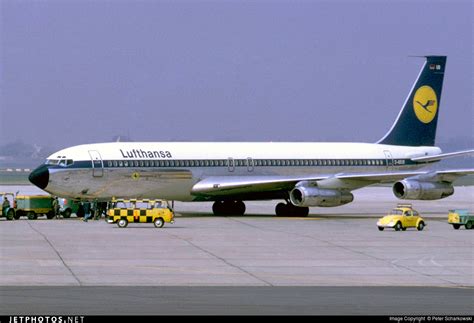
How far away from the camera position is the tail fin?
6794cm

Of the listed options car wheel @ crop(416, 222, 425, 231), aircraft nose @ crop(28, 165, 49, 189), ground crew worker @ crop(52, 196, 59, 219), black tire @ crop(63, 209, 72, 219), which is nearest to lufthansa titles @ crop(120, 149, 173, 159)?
aircraft nose @ crop(28, 165, 49, 189)

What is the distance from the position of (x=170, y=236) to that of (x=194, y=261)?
1062 centimetres

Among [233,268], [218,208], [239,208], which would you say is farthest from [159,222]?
[233,268]

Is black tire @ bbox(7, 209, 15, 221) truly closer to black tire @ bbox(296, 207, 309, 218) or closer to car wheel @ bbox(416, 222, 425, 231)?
black tire @ bbox(296, 207, 309, 218)

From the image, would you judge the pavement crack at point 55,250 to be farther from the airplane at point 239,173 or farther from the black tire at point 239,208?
the black tire at point 239,208

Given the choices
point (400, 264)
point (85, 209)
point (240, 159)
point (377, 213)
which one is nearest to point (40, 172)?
point (85, 209)

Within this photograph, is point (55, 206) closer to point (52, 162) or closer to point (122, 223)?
point (52, 162)

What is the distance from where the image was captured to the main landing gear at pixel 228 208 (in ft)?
208

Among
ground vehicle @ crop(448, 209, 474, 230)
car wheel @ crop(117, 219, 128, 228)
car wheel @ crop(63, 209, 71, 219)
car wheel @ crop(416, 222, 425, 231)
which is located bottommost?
car wheel @ crop(63, 209, 71, 219)

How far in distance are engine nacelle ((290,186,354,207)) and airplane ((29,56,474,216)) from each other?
54 millimetres

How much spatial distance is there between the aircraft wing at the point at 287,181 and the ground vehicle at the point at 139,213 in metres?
9.10

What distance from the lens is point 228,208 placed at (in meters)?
63.5

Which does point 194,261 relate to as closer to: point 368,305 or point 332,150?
point 368,305

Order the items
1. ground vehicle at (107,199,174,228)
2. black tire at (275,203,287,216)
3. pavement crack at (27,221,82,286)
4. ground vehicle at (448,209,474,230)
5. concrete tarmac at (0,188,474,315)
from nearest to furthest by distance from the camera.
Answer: concrete tarmac at (0,188,474,315), pavement crack at (27,221,82,286), ground vehicle at (107,199,174,228), ground vehicle at (448,209,474,230), black tire at (275,203,287,216)
